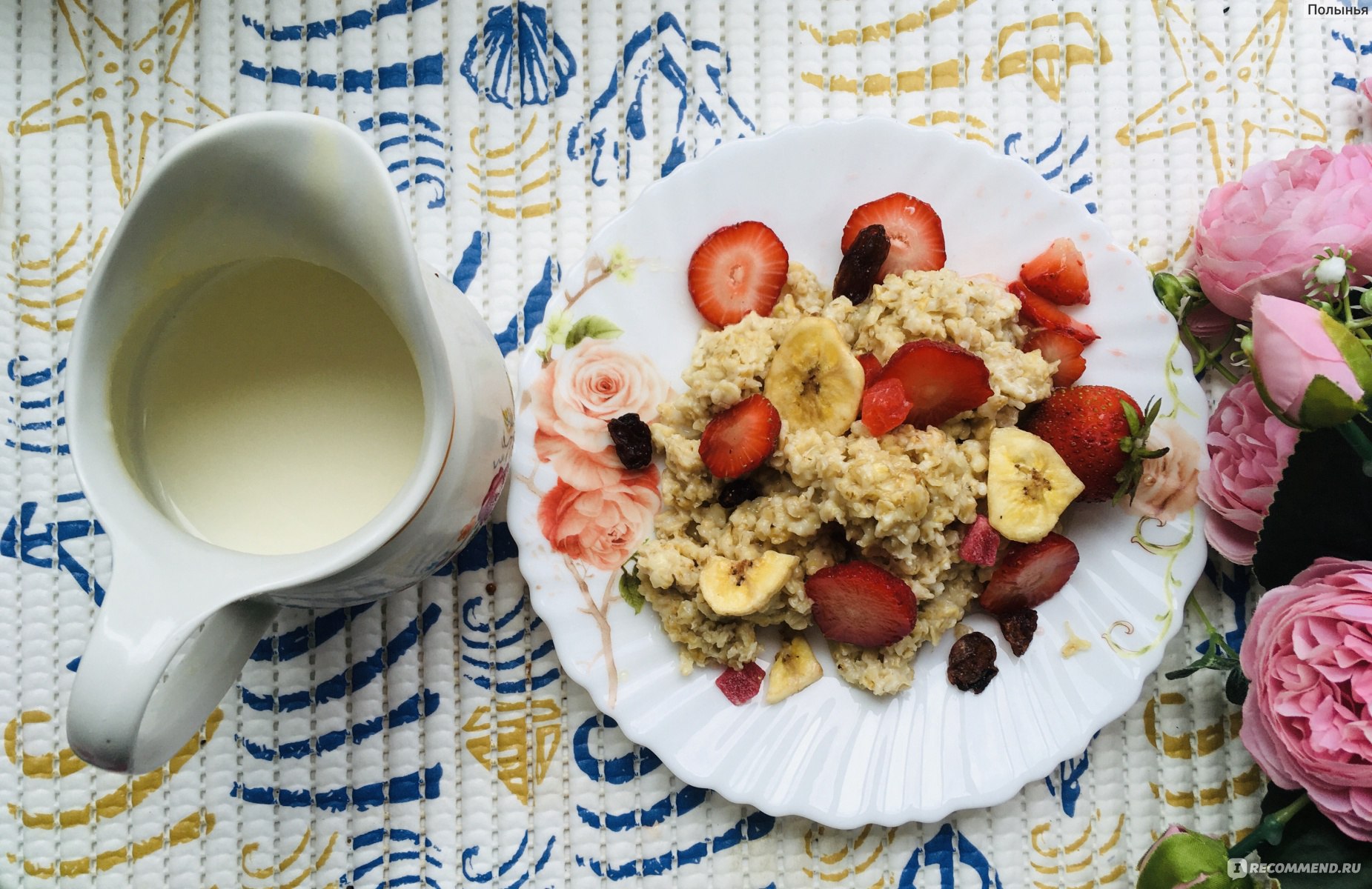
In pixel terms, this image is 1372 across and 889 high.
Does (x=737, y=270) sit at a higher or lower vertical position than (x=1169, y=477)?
higher

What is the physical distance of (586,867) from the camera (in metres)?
0.98

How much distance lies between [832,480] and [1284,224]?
19.2 inches

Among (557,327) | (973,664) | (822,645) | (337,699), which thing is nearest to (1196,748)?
(973,664)

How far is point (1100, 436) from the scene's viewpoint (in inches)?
34.5

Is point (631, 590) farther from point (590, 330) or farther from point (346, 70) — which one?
point (346, 70)

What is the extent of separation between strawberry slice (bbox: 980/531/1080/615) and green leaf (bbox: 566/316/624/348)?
421 millimetres

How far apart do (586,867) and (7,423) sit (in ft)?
2.42

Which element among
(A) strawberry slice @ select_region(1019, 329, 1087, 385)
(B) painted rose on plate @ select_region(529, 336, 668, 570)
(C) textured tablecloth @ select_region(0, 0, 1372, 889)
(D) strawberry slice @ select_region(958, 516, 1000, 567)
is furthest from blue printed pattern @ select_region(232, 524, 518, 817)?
(A) strawberry slice @ select_region(1019, 329, 1087, 385)

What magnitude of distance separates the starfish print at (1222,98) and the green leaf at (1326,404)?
38 centimetres

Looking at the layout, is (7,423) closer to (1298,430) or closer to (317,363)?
(317,363)

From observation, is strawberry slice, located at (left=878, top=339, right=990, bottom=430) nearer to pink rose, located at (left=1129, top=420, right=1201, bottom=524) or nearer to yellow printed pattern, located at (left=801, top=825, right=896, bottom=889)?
pink rose, located at (left=1129, top=420, right=1201, bottom=524)

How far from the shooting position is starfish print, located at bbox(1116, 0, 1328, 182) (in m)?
1.02

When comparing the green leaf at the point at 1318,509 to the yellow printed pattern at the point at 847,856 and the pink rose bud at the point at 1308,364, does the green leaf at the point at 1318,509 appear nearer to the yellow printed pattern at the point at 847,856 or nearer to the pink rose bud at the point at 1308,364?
the pink rose bud at the point at 1308,364

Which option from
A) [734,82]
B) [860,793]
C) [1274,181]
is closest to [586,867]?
[860,793]
